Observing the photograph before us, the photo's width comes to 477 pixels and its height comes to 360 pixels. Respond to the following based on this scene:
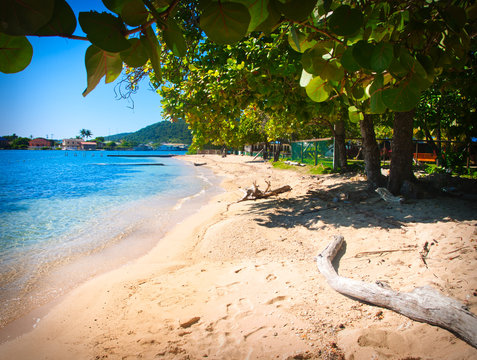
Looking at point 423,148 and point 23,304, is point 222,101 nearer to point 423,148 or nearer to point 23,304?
point 23,304

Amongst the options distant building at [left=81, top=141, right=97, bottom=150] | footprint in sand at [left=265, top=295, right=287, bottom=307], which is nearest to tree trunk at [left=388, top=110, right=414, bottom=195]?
footprint in sand at [left=265, top=295, right=287, bottom=307]

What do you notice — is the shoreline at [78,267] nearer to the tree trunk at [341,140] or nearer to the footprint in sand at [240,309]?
the footprint in sand at [240,309]

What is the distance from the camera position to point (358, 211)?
718cm

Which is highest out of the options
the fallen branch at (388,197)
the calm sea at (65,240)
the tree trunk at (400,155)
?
the tree trunk at (400,155)

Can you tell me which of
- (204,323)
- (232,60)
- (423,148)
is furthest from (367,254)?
(423,148)

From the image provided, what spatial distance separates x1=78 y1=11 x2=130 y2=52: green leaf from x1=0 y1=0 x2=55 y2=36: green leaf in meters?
0.11

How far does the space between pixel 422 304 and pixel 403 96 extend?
2752mm

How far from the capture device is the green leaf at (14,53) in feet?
2.03

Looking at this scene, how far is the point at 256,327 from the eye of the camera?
298 centimetres

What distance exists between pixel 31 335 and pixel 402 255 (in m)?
5.93

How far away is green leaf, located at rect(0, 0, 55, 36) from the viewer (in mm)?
443

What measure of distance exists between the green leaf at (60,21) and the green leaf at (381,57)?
2.80 feet

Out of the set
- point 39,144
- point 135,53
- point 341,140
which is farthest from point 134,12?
point 39,144

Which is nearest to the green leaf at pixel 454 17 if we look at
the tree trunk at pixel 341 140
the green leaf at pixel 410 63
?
the green leaf at pixel 410 63
